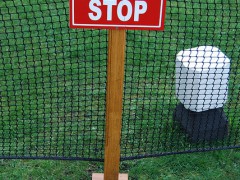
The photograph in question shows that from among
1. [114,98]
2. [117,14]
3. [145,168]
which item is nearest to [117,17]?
[117,14]

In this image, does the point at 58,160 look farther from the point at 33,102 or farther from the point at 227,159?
the point at 227,159

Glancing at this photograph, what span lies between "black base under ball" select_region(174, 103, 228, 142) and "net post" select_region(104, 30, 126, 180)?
3.05 ft

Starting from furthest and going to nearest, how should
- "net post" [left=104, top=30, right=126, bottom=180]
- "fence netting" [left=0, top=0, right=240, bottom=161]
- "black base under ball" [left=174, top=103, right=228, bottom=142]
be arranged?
"black base under ball" [left=174, top=103, right=228, bottom=142], "fence netting" [left=0, top=0, right=240, bottom=161], "net post" [left=104, top=30, right=126, bottom=180]

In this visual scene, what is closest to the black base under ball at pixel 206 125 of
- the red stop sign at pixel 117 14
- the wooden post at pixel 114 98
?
the wooden post at pixel 114 98

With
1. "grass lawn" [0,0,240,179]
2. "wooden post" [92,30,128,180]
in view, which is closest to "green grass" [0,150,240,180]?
"grass lawn" [0,0,240,179]

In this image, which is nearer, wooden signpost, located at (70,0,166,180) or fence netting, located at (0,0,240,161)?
wooden signpost, located at (70,0,166,180)

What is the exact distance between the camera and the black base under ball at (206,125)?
4441 millimetres

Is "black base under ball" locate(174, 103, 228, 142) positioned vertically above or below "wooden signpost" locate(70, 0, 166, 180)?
below

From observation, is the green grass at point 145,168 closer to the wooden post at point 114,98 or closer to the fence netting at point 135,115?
the fence netting at point 135,115

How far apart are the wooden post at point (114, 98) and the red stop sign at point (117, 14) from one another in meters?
0.09

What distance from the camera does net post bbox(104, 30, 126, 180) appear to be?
Answer: 3305 millimetres

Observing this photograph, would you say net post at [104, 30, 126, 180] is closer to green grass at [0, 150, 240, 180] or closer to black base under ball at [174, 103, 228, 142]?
green grass at [0, 150, 240, 180]

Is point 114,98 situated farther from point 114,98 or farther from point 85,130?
point 85,130

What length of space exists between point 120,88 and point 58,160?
1147mm
